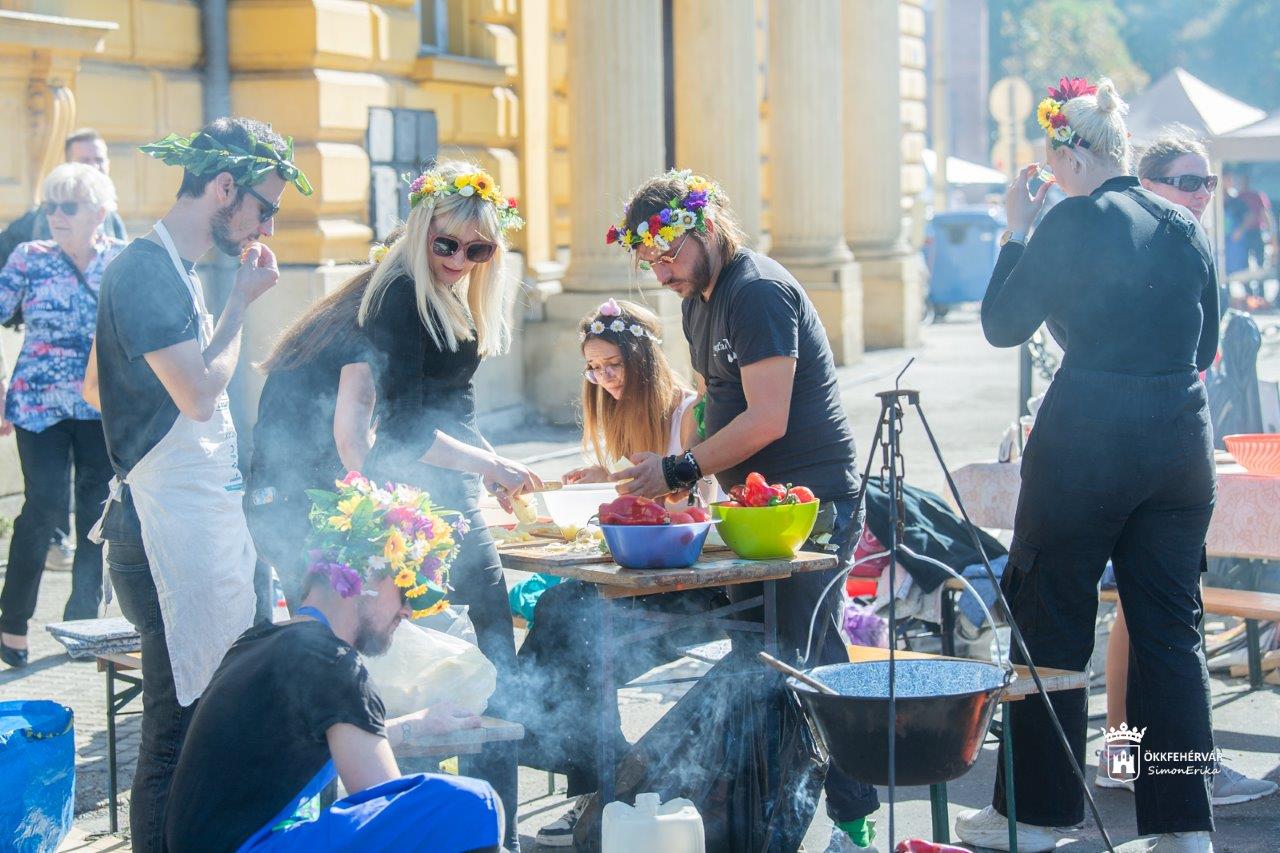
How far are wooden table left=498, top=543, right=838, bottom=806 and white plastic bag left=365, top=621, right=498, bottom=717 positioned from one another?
363 millimetres

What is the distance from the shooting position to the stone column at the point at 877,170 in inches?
707

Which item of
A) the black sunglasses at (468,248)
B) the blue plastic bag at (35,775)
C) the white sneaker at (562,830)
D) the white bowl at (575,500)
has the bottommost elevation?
the white sneaker at (562,830)

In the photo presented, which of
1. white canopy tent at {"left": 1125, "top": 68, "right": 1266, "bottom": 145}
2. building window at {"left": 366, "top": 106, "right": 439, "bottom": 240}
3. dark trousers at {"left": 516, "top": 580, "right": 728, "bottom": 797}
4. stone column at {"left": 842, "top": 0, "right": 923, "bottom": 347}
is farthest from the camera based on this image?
stone column at {"left": 842, "top": 0, "right": 923, "bottom": 347}

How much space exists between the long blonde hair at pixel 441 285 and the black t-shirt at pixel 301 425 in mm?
135

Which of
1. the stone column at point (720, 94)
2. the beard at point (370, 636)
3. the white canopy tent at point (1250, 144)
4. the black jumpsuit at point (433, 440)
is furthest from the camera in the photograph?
the white canopy tent at point (1250, 144)

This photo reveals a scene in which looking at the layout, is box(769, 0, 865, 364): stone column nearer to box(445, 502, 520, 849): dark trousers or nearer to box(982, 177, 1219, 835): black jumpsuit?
box(982, 177, 1219, 835): black jumpsuit

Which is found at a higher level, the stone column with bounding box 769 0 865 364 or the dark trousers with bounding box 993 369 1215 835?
the stone column with bounding box 769 0 865 364

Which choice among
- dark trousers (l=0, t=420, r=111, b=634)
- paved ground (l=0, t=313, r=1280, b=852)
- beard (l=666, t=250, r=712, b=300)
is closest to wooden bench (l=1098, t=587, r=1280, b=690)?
paved ground (l=0, t=313, r=1280, b=852)

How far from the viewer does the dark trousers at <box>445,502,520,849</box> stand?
404cm

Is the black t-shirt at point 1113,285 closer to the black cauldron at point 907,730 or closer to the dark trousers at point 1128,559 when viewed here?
the dark trousers at point 1128,559

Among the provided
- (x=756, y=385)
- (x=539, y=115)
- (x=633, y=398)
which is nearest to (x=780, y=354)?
(x=756, y=385)

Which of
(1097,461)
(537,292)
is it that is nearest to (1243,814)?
(1097,461)

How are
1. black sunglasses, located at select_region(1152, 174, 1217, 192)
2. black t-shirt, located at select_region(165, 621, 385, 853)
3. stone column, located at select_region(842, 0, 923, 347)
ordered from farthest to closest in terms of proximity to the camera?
stone column, located at select_region(842, 0, 923, 347), black sunglasses, located at select_region(1152, 174, 1217, 192), black t-shirt, located at select_region(165, 621, 385, 853)

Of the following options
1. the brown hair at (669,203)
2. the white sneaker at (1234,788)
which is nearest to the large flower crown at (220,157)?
the brown hair at (669,203)
